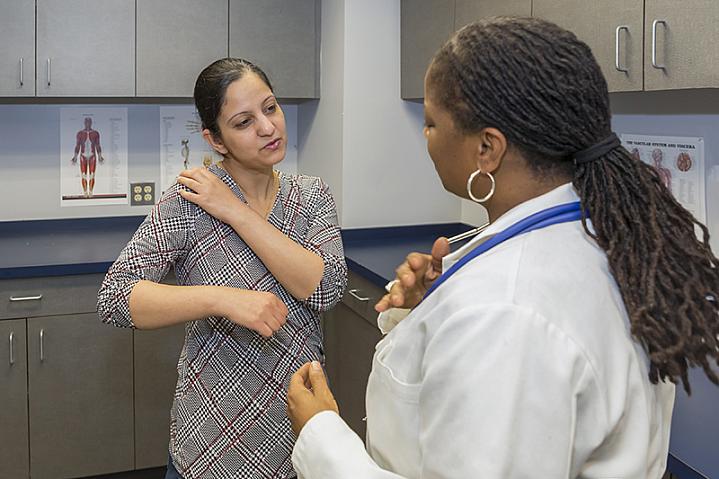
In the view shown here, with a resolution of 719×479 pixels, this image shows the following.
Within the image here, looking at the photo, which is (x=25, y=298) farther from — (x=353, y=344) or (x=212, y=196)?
(x=212, y=196)

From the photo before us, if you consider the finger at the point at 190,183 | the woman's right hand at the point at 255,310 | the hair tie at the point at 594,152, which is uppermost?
the hair tie at the point at 594,152

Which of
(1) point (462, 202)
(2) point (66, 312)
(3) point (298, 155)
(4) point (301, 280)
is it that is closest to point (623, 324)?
(4) point (301, 280)

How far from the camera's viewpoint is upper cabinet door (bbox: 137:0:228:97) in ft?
10.2

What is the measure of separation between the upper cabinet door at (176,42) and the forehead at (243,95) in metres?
1.64

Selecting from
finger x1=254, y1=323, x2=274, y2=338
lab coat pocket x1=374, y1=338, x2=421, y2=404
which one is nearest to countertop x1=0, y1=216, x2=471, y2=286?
finger x1=254, y1=323, x2=274, y2=338

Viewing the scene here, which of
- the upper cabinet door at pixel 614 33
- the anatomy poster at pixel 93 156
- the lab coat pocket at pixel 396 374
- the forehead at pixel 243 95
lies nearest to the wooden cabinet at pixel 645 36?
the upper cabinet door at pixel 614 33

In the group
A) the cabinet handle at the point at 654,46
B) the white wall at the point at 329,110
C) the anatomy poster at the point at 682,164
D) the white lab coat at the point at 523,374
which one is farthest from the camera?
the white wall at the point at 329,110

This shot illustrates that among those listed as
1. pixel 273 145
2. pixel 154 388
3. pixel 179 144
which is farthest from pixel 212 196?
pixel 179 144

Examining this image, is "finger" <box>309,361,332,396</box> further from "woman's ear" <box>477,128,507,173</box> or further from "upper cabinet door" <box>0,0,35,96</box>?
"upper cabinet door" <box>0,0,35,96</box>

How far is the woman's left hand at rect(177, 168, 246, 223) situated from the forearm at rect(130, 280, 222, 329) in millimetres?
155

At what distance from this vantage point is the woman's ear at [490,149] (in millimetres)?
873

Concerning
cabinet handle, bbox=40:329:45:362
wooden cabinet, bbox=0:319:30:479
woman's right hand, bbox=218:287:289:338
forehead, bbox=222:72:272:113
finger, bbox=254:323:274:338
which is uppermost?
forehead, bbox=222:72:272:113

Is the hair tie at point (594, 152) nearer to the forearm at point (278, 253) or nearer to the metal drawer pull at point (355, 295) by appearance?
the forearm at point (278, 253)

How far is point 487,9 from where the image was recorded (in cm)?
259
